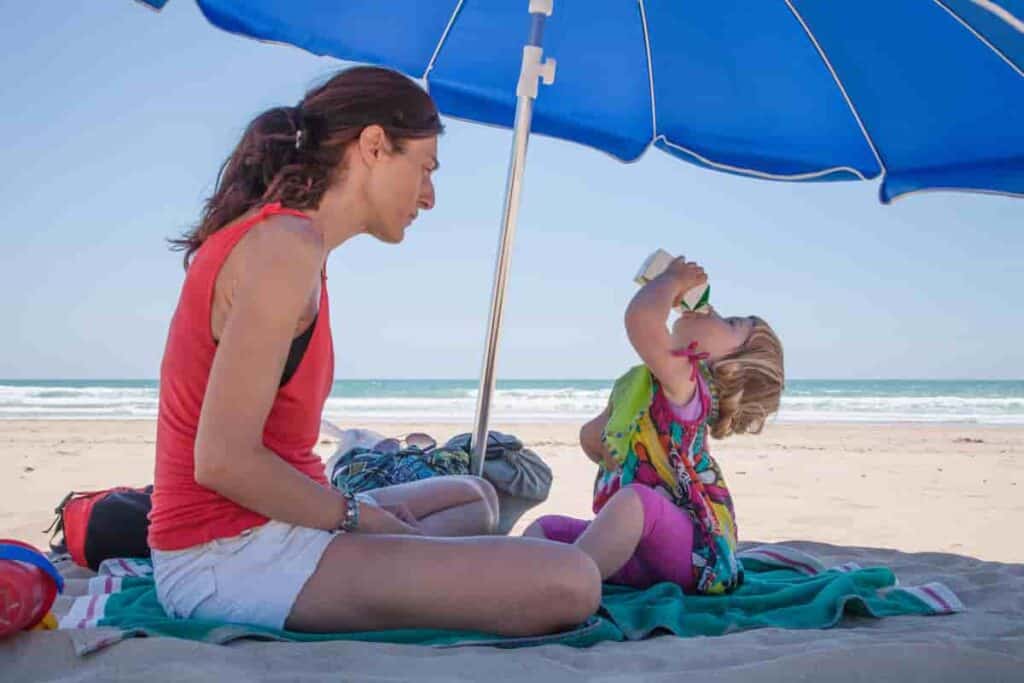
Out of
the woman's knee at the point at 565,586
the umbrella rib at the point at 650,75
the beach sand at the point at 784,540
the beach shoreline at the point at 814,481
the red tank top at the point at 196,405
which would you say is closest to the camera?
the beach sand at the point at 784,540

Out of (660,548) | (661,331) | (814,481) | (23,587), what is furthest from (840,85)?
(814,481)

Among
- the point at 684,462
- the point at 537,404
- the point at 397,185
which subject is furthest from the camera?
the point at 537,404

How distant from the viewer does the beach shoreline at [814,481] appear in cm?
516

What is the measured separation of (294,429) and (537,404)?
88.1 feet

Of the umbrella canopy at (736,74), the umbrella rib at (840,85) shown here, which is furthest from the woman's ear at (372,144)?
the umbrella rib at (840,85)

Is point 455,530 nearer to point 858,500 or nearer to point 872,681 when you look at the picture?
point 872,681

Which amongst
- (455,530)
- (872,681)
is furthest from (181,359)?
(872,681)

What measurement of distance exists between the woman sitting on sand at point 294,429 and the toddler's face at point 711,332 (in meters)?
1.16

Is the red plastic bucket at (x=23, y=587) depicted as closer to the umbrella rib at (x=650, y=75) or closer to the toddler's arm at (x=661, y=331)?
the toddler's arm at (x=661, y=331)

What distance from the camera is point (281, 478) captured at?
1.91 m

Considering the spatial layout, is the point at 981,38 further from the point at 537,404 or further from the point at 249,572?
the point at 537,404

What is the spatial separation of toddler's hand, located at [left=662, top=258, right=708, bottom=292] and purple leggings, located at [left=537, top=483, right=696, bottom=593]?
2.31 feet

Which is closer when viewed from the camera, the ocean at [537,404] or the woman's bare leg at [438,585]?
the woman's bare leg at [438,585]

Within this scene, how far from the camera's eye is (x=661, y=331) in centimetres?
294
